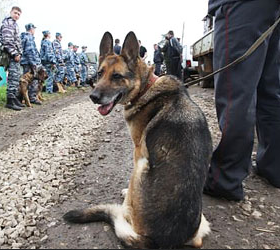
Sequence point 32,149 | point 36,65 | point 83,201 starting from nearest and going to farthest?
point 83,201
point 32,149
point 36,65

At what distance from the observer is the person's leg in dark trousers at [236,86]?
2.31 meters

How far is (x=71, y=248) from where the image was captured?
6.72 feet

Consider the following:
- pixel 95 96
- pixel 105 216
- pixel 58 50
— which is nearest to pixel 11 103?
pixel 58 50

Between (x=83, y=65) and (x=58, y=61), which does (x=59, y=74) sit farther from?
(x=83, y=65)

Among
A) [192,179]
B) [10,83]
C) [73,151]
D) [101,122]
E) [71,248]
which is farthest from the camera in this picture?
[10,83]

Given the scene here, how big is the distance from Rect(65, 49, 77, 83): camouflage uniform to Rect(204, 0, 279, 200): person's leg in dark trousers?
14926 millimetres

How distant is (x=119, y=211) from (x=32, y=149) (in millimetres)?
2792

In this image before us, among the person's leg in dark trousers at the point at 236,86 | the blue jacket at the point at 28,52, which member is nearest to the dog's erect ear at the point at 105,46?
the person's leg in dark trousers at the point at 236,86

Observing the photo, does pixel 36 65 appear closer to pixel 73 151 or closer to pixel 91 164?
pixel 73 151

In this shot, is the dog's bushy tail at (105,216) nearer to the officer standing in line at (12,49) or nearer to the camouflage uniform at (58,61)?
the officer standing in line at (12,49)

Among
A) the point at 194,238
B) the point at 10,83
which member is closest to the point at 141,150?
the point at 194,238

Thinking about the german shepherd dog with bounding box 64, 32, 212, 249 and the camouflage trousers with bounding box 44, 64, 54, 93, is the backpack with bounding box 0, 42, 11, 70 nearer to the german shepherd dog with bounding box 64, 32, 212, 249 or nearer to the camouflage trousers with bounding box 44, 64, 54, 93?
the camouflage trousers with bounding box 44, 64, 54, 93

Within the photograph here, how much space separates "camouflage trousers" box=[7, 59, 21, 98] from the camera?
8.25 metres

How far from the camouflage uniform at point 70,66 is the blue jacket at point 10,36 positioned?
26.3ft
